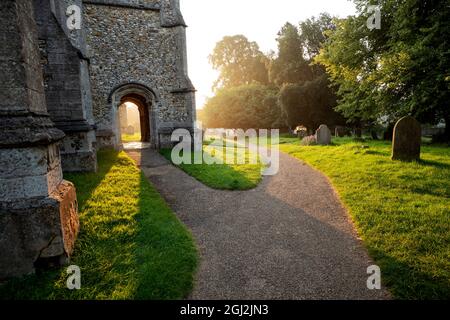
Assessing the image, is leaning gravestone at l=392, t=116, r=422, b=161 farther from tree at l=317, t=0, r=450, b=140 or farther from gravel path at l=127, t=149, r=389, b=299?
gravel path at l=127, t=149, r=389, b=299

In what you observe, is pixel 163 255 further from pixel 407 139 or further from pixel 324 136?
pixel 324 136

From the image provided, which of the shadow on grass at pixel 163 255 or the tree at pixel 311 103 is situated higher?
the tree at pixel 311 103

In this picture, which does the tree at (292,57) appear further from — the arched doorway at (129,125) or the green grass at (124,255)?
the green grass at (124,255)

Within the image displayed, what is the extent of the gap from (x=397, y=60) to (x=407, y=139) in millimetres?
4734

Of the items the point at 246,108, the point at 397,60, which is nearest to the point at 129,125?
the point at 246,108

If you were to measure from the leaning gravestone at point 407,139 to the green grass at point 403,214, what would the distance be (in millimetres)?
430

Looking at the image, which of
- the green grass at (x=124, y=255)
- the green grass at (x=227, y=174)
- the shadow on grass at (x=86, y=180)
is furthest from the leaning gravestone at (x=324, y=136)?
the green grass at (x=124, y=255)

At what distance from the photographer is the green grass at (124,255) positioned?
121 inches

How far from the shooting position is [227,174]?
8.99m

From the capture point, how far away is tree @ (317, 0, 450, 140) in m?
11.1

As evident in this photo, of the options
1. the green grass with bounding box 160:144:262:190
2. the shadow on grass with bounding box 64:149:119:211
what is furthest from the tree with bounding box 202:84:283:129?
the shadow on grass with bounding box 64:149:119:211

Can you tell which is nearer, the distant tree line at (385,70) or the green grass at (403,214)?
the green grass at (403,214)
